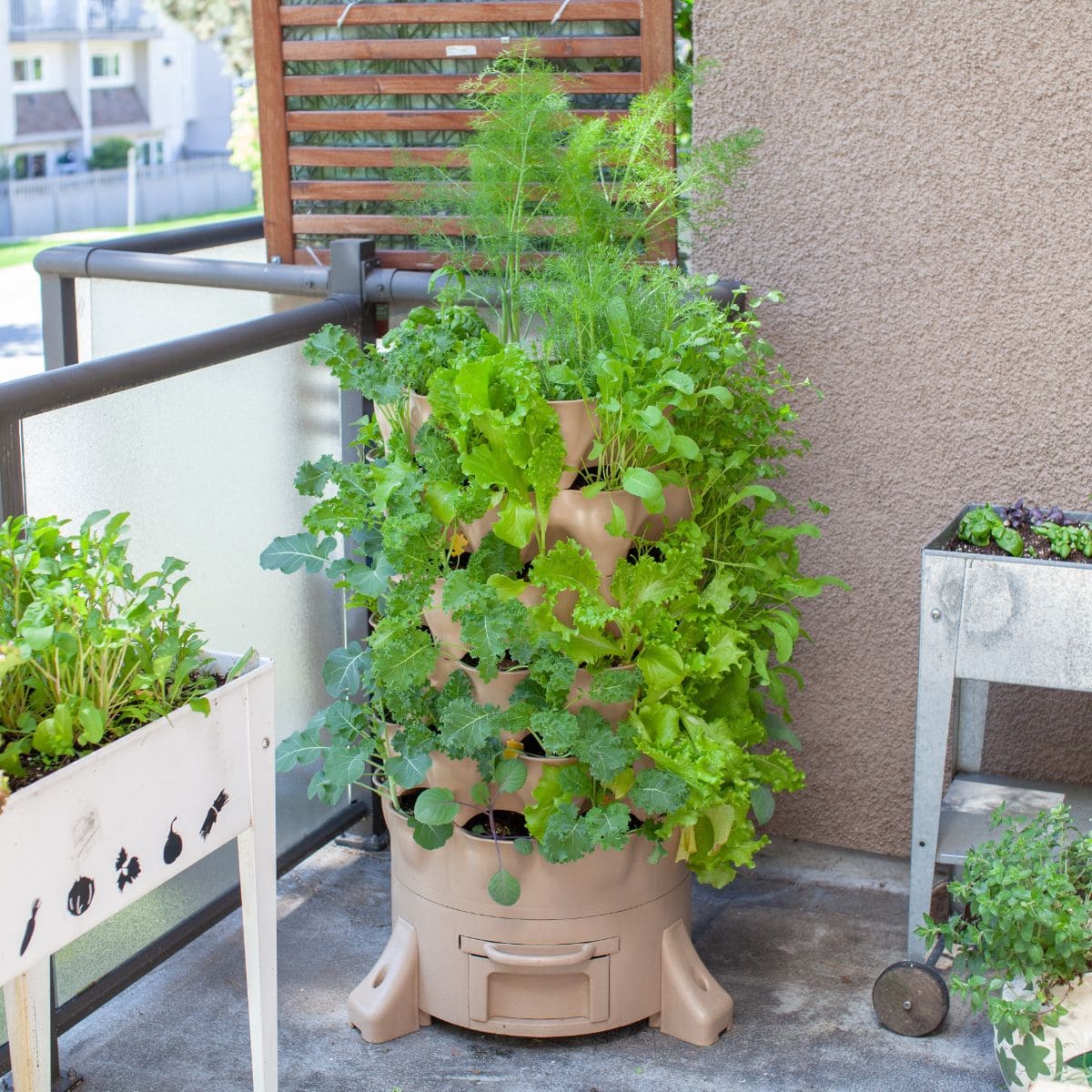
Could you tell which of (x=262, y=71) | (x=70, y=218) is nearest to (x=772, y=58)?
(x=262, y=71)

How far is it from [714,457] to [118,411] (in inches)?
39.7

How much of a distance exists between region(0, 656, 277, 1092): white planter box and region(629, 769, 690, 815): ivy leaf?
600 millimetres

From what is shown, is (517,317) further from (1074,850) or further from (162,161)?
(162,161)

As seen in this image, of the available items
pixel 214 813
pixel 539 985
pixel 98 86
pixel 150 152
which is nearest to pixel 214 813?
pixel 214 813

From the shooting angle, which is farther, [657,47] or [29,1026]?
[657,47]

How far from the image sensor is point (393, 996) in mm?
2525

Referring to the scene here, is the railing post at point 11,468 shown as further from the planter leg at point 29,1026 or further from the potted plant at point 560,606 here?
the planter leg at point 29,1026

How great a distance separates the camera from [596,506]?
7.33 feet

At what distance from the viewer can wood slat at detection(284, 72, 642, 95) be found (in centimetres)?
283

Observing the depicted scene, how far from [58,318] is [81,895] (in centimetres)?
195

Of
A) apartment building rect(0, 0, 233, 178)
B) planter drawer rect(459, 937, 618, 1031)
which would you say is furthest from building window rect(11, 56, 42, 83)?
planter drawer rect(459, 937, 618, 1031)

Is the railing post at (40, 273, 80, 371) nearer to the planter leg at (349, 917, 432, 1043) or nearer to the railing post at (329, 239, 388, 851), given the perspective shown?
the railing post at (329, 239, 388, 851)

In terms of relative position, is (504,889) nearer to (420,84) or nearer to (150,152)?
(420,84)

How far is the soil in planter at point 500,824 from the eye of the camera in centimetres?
243
